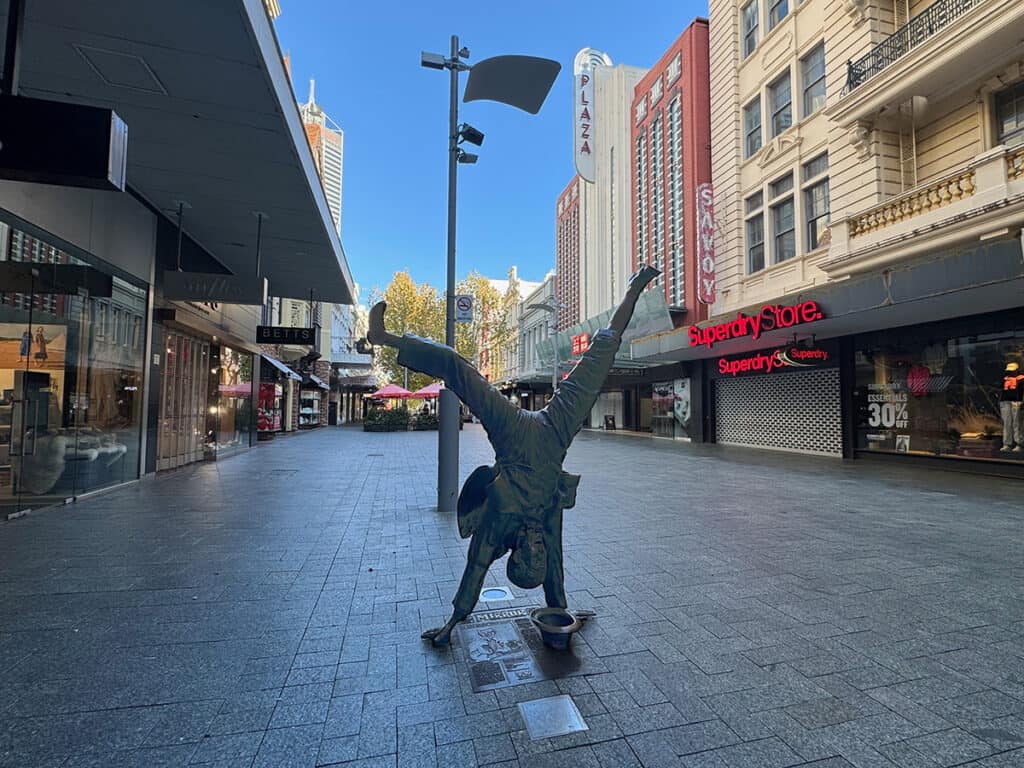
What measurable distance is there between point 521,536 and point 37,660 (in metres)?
2.84

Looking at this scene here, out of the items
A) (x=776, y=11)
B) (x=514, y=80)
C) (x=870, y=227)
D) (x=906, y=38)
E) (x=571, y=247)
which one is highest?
(x=776, y=11)

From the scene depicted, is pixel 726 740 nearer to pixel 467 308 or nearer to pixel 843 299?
pixel 467 308

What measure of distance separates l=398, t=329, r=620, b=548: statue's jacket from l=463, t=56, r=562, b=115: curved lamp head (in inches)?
172

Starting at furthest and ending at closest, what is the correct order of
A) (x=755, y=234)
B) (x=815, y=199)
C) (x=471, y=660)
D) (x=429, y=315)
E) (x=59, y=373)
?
(x=429, y=315), (x=755, y=234), (x=815, y=199), (x=59, y=373), (x=471, y=660)

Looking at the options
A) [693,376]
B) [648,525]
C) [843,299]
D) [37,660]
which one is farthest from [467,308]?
[693,376]

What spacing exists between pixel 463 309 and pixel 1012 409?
1124 cm

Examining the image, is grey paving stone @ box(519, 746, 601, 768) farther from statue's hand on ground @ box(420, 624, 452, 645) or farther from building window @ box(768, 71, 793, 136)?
building window @ box(768, 71, 793, 136)

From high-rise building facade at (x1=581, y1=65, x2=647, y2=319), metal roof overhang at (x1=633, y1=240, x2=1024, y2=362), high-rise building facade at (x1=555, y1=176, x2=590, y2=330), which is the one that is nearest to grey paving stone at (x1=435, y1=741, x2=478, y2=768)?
metal roof overhang at (x1=633, y1=240, x2=1024, y2=362)

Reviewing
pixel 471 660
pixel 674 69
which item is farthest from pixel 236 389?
pixel 674 69

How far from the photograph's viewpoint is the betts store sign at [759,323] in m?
11.8

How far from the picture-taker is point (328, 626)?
3365mm

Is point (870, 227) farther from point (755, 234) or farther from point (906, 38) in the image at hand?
point (755, 234)

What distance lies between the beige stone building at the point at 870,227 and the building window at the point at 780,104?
6 cm

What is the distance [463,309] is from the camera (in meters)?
8.10
